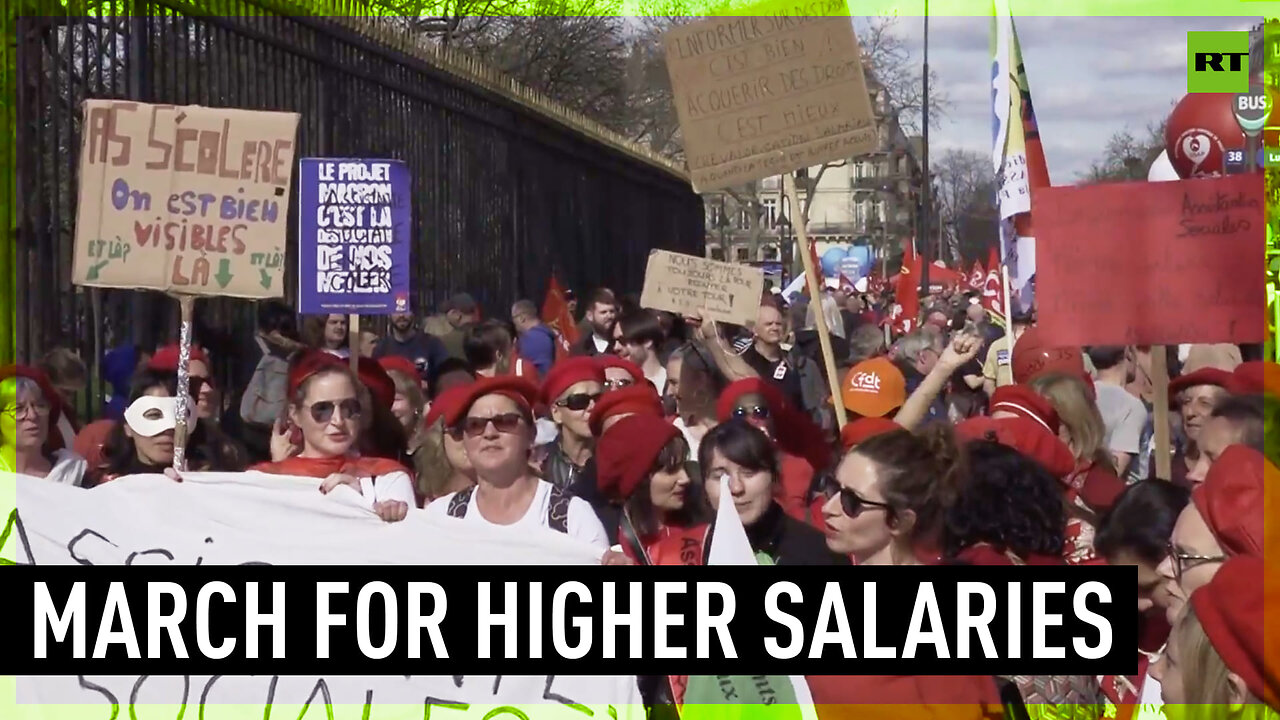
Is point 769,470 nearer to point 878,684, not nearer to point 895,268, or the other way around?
point 878,684

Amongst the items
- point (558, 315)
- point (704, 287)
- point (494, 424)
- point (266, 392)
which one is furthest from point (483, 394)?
point (558, 315)

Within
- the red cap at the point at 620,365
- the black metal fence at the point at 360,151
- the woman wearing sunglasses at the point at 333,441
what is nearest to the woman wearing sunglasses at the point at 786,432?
the red cap at the point at 620,365

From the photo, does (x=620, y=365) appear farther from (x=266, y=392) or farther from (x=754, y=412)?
(x=266, y=392)

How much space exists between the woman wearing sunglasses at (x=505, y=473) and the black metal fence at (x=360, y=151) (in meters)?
2.45

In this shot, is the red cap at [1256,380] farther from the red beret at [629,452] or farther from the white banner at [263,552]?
the white banner at [263,552]

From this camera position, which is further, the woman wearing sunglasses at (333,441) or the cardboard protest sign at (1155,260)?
the cardboard protest sign at (1155,260)

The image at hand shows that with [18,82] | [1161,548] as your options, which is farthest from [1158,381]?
[18,82]

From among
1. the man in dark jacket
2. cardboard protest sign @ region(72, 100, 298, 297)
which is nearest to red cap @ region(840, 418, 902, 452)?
cardboard protest sign @ region(72, 100, 298, 297)

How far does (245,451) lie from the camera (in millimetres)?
6398

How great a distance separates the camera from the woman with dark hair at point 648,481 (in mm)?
4949

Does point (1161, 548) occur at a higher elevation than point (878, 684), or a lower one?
higher

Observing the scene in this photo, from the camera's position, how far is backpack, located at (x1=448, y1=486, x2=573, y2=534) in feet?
15.9

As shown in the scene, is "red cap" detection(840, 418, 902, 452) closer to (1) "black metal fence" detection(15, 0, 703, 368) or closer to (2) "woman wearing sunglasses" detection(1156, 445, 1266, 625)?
(2) "woman wearing sunglasses" detection(1156, 445, 1266, 625)

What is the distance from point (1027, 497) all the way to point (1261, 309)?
0.95 meters
